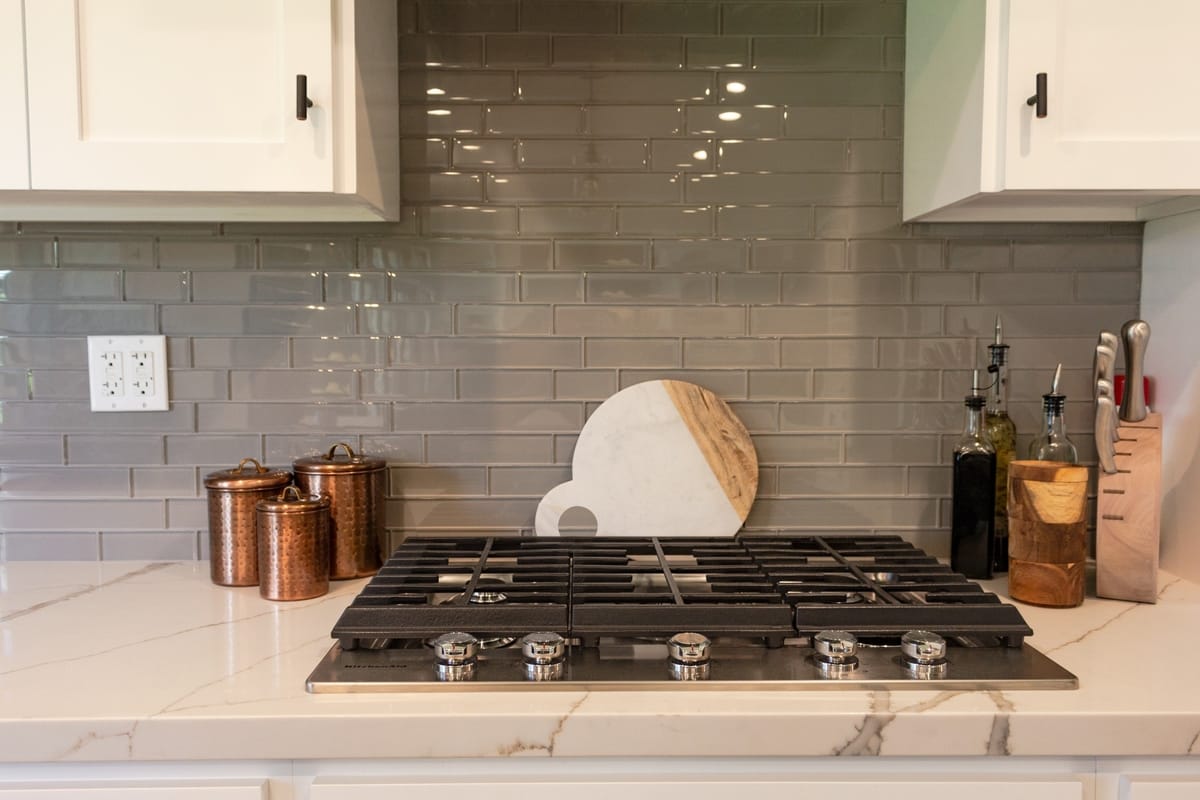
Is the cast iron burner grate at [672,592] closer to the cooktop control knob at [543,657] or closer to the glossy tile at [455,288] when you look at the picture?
the cooktop control knob at [543,657]

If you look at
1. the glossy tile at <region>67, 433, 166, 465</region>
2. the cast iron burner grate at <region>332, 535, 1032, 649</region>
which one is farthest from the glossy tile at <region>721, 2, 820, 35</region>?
the glossy tile at <region>67, 433, 166, 465</region>

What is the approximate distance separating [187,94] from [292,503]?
0.61 meters

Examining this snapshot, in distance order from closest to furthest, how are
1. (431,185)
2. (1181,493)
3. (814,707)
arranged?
(814,707), (1181,493), (431,185)

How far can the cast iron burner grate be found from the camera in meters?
1.16

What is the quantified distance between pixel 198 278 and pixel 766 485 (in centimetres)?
112

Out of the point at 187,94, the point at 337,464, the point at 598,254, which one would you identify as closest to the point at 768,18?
the point at 598,254

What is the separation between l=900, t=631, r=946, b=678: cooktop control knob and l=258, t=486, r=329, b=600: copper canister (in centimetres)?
88

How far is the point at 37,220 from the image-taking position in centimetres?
162

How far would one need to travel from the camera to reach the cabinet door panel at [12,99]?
4.09 feet

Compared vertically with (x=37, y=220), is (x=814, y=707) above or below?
below

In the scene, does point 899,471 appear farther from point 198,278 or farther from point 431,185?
point 198,278

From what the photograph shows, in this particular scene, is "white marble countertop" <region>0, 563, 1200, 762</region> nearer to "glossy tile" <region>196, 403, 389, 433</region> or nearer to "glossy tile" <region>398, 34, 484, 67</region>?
"glossy tile" <region>196, 403, 389, 433</region>

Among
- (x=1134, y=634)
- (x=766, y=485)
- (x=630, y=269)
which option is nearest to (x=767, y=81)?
(x=630, y=269)

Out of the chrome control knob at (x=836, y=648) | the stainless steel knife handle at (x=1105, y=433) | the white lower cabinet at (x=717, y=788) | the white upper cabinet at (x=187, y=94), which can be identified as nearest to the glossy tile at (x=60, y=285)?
the white upper cabinet at (x=187, y=94)
